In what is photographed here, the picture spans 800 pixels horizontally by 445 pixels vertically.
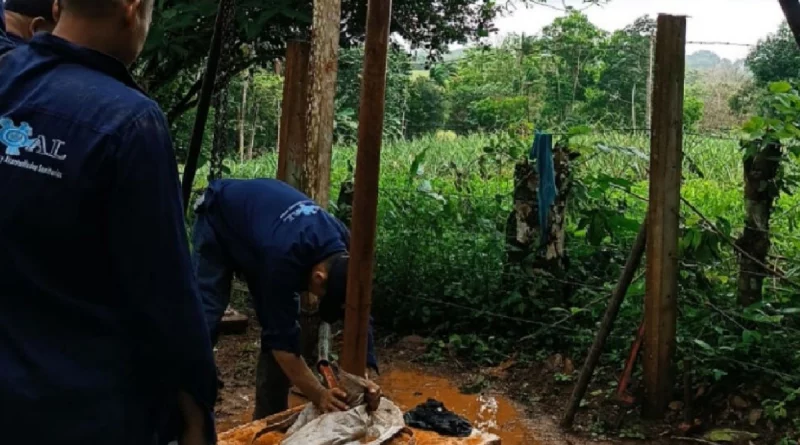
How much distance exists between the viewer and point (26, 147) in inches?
41.3

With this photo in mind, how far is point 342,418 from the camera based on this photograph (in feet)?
8.87

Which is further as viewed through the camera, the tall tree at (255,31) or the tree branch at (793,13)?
the tall tree at (255,31)

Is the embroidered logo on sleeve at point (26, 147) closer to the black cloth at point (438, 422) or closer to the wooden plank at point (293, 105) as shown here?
the black cloth at point (438, 422)

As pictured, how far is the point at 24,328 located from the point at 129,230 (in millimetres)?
193

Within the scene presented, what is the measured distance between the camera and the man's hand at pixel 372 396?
2674mm

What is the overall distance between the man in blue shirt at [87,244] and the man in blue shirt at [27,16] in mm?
822

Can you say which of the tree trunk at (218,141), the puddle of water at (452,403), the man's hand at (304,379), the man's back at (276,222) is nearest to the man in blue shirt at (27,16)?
the man's back at (276,222)

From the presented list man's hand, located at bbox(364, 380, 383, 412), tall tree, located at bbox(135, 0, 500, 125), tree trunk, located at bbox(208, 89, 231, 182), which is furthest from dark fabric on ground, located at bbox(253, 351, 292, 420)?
tall tree, located at bbox(135, 0, 500, 125)

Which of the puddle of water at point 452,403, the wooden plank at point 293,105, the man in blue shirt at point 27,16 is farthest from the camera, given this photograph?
the wooden plank at point 293,105

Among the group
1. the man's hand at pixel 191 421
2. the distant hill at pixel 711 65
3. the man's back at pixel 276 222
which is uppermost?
the distant hill at pixel 711 65

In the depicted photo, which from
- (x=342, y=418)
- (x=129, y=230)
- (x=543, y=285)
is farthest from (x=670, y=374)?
(x=129, y=230)

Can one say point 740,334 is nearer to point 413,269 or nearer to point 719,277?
point 719,277

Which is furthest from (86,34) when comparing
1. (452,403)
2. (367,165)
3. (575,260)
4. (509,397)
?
(575,260)

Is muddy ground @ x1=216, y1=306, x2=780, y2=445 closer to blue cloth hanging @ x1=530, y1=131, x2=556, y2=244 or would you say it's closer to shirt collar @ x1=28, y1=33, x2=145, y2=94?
blue cloth hanging @ x1=530, y1=131, x2=556, y2=244
